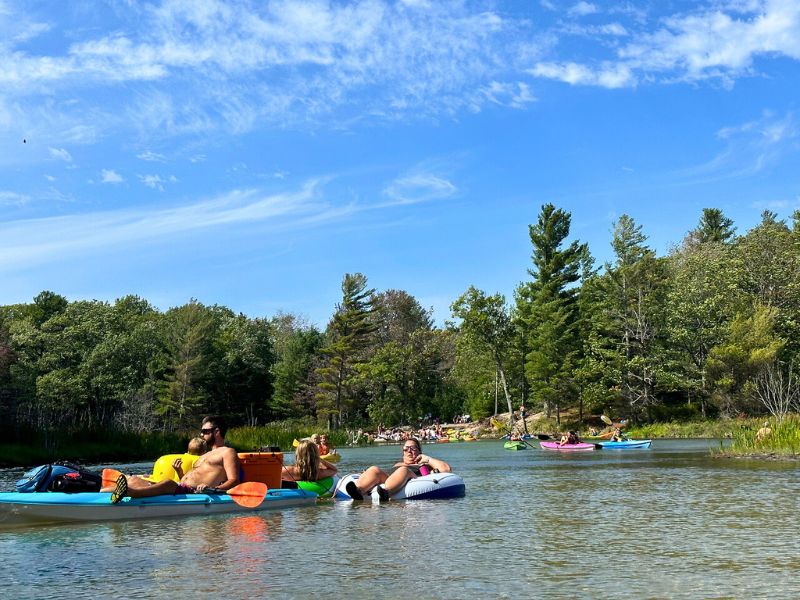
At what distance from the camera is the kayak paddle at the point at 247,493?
12.1 metres

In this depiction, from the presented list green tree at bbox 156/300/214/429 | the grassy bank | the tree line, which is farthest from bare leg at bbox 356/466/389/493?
green tree at bbox 156/300/214/429

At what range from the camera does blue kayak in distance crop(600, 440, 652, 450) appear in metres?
33.3

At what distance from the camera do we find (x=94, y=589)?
7.06m

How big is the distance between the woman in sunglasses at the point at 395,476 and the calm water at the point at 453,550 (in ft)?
1.42

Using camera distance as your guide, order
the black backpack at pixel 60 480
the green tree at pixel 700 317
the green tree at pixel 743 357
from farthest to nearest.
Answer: the green tree at pixel 700 317
the green tree at pixel 743 357
the black backpack at pixel 60 480

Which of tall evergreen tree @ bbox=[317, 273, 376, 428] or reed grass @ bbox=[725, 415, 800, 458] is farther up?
tall evergreen tree @ bbox=[317, 273, 376, 428]

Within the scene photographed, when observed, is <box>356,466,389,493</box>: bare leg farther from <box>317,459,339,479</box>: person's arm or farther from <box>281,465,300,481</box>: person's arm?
<box>281,465,300,481</box>: person's arm

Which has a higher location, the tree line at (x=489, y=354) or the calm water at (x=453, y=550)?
Result: the tree line at (x=489, y=354)

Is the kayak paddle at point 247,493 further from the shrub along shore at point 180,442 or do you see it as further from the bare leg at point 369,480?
the shrub along shore at point 180,442

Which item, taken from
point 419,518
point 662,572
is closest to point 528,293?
point 419,518

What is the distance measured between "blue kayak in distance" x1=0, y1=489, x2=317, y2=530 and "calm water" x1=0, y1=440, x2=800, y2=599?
0.66 feet

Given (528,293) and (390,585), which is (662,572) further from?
(528,293)

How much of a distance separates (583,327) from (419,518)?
4642cm

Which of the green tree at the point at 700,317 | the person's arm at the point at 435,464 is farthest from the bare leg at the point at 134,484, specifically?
the green tree at the point at 700,317
